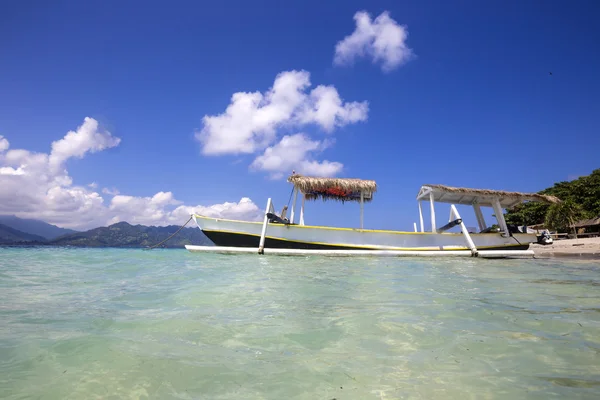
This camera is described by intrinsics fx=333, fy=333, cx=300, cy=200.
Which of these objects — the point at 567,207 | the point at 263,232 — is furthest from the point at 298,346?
the point at 567,207

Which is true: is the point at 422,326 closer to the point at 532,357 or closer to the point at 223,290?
the point at 532,357

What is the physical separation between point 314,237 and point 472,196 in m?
8.93

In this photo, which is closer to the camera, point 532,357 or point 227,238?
point 532,357

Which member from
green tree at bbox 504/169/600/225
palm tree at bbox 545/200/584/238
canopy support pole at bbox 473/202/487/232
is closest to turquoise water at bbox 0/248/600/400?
canopy support pole at bbox 473/202/487/232

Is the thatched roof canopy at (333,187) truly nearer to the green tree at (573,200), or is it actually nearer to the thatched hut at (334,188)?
the thatched hut at (334,188)

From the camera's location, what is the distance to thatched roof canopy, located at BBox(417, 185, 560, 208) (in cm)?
1638

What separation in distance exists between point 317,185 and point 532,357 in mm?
13758

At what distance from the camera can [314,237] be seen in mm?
15078

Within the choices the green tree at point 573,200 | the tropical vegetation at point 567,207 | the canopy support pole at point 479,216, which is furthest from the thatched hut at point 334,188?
the green tree at point 573,200

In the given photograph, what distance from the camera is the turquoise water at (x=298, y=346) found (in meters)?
1.84

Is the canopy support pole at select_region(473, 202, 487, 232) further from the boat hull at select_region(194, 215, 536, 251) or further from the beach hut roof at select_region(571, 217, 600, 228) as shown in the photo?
the beach hut roof at select_region(571, 217, 600, 228)

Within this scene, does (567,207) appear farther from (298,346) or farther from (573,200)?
(298,346)

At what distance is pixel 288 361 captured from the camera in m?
2.23

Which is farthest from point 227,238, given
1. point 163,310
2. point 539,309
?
point 539,309
